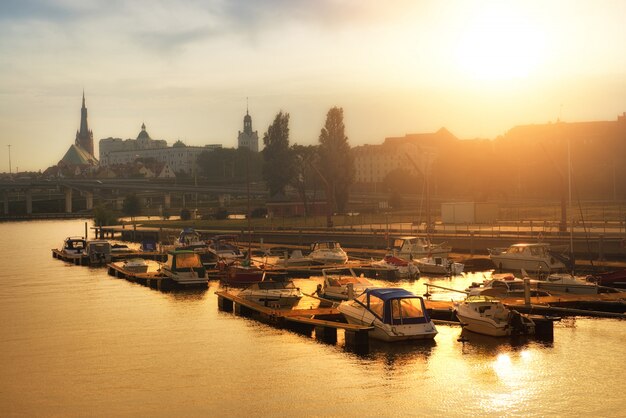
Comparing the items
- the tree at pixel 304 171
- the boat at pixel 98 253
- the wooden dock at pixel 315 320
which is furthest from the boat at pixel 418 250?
the tree at pixel 304 171

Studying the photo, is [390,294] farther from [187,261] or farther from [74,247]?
[74,247]

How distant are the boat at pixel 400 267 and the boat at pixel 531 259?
6.82m

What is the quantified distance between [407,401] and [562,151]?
5858 inches

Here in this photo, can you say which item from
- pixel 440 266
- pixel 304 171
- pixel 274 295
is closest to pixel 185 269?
pixel 274 295

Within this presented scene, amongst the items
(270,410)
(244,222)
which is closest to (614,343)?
(270,410)

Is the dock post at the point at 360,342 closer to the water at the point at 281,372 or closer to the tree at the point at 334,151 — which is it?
the water at the point at 281,372

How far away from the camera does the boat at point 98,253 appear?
8581 centimetres

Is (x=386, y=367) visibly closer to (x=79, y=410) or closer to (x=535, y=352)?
(x=535, y=352)

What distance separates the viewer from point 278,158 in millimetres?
A: 144625

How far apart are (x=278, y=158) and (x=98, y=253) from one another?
61875 millimetres

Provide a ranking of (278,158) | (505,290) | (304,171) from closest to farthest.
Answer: (505,290) < (278,158) < (304,171)

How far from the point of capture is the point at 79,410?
30031mm

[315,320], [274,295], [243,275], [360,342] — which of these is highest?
[243,275]

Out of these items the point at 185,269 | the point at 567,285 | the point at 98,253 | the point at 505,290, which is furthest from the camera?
the point at 98,253
